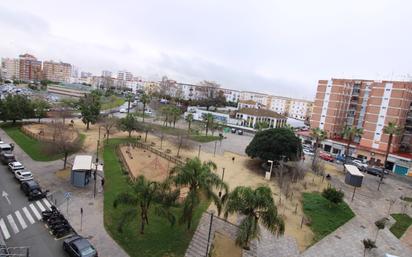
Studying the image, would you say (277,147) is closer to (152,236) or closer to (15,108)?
(152,236)

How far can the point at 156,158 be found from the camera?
38656 millimetres

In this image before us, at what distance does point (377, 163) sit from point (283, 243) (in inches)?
1624

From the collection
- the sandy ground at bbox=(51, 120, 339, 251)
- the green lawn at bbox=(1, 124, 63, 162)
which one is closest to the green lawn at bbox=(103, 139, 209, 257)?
the sandy ground at bbox=(51, 120, 339, 251)

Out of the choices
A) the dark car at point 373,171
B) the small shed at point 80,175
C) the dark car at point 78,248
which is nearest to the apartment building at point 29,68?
the small shed at point 80,175

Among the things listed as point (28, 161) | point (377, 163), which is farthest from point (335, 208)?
point (28, 161)

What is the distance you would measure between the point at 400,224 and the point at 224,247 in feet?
65.0

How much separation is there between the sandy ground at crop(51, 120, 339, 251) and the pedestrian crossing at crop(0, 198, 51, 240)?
468 inches

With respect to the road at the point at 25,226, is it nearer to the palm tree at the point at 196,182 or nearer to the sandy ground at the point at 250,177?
the palm tree at the point at 196,182

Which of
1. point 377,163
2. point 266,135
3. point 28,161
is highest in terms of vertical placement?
point 266,135

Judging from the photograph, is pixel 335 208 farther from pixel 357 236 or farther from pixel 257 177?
pixel 257 177

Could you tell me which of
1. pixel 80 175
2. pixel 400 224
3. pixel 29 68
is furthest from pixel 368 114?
pixel 29 68

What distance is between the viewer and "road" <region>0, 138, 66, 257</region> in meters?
17.2

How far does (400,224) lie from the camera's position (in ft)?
87.0

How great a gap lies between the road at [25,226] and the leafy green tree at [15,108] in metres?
29.6
